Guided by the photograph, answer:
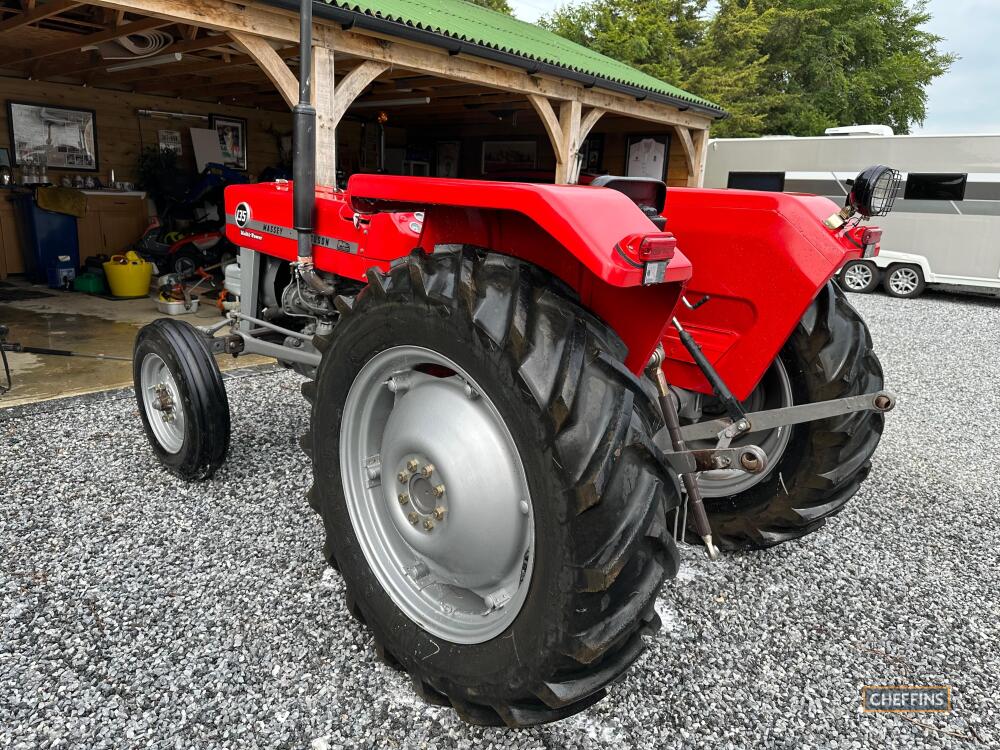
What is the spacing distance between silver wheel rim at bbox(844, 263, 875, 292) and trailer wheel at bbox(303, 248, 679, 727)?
1125 centimetres

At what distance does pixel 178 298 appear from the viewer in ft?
23.0

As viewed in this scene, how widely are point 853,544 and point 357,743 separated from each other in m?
2.11

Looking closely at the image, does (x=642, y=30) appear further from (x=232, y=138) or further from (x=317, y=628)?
(x=317, y=628)

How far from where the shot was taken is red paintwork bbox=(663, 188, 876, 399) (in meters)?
1.96

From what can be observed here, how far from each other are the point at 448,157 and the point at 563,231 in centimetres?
1405

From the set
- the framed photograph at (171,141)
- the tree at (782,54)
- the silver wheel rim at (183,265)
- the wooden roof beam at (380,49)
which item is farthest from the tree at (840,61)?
the silver wheel rim at (183,265)

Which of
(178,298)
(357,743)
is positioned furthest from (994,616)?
(178,298)

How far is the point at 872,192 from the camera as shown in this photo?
189 centimetres

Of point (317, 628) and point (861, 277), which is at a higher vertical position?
point (861, 277)

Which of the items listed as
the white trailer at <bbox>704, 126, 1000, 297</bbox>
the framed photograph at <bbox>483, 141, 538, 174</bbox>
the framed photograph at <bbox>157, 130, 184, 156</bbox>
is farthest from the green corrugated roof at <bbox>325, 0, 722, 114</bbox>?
the framed photograph at <bbox>157, 130, 184, 156</bbox>

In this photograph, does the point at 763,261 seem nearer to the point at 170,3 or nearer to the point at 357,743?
the point at 357,743

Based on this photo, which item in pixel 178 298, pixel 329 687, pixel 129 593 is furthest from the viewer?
pixel 178 298

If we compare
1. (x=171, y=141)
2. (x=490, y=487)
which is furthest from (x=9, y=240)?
(x=490, y=487)

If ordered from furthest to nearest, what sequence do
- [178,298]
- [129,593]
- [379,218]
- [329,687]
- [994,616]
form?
[178,298], [379,218], [994,616], [129,593], [329,687]
